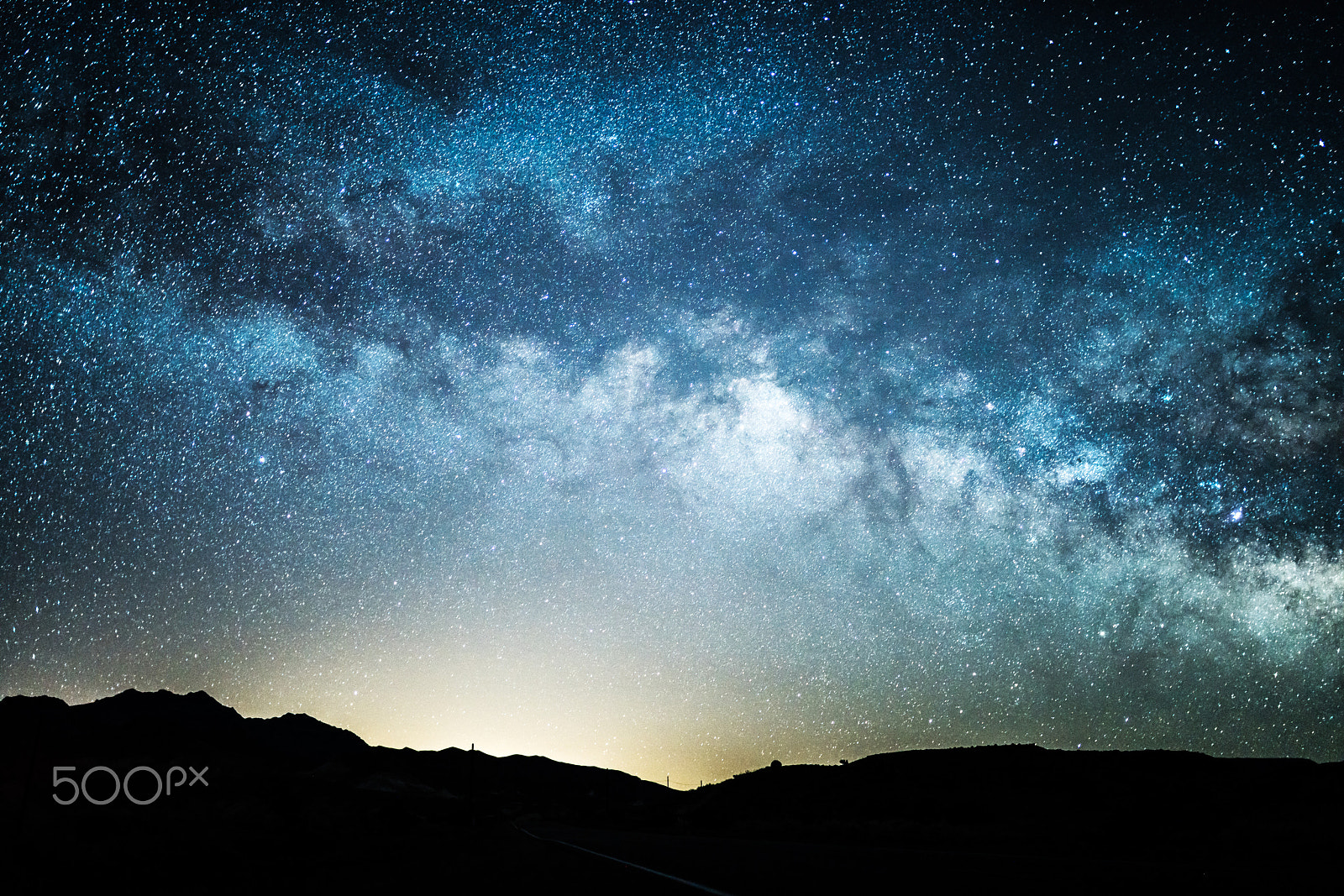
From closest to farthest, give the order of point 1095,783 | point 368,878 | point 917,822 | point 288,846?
point 368,878, point 288,846, point 917,822, point 1095,783

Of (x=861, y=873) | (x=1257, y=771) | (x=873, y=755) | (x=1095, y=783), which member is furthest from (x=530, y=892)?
(x=873, y=755)

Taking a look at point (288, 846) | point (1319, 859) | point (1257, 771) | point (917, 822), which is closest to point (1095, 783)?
point (1257, 771)

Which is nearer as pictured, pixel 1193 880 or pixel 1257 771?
pixel 1193 880

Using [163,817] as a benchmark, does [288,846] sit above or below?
above

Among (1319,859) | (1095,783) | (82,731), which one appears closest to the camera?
(1319,859)

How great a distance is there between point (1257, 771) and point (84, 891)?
74473 mm

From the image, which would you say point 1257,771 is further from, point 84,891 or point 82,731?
point 82,731

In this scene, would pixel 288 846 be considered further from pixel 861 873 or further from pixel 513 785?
pixel 513 785

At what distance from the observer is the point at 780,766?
7488cm

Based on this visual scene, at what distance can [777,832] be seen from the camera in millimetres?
30328

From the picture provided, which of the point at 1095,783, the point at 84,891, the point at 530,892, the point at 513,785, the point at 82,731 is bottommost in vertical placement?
the point at 513,785

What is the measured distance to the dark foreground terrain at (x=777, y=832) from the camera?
8898mm

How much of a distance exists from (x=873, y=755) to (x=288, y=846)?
7117cm

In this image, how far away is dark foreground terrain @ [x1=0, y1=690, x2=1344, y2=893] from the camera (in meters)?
8.90
